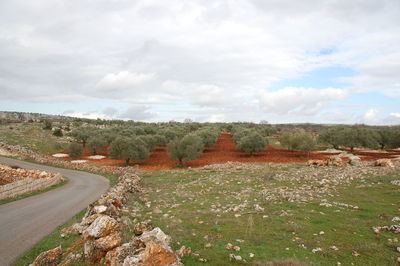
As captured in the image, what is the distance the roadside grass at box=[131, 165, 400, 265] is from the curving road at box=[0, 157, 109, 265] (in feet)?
16.2

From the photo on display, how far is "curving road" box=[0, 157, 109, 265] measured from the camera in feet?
39.9

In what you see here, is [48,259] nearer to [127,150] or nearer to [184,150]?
[184,150]

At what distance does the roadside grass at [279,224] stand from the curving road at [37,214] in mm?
4942

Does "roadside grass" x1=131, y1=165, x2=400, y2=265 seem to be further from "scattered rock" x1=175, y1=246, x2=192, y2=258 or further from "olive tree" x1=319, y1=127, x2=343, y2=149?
"olive tree" x1=319, y1=127, x2=343, y2=149

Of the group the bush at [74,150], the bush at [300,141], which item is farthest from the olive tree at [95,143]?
the bush at [300,141]

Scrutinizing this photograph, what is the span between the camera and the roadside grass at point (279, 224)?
30.0 ft

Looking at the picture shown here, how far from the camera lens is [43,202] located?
2044 cm

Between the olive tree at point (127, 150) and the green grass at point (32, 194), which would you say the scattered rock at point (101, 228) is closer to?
the green grass at point (32, 194)

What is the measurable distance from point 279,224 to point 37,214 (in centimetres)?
1554

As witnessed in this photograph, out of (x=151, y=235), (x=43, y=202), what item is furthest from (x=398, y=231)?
(x=43, y=202)

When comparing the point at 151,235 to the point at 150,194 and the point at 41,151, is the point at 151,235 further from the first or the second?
the point at 41,151

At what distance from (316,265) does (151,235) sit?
214 inches

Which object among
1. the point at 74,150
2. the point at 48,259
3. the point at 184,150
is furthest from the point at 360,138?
the point at 48,259

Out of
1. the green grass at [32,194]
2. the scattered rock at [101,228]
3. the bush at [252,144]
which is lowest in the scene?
the green grass at [32,194]
